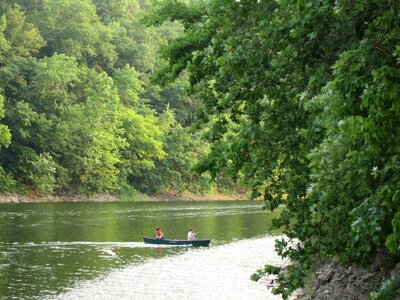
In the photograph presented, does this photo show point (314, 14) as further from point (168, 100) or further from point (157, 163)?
point (168, 100)

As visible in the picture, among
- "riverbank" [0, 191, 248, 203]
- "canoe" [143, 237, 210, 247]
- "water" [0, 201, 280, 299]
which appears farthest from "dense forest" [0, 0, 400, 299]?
"riverbank" [0, 191, 248, 203]

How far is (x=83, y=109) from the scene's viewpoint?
254 feet

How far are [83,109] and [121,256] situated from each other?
149 ft

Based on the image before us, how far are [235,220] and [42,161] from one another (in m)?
23.5

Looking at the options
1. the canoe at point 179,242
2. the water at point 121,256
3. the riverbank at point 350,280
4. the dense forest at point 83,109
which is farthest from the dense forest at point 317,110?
the dense forest at point 83,109

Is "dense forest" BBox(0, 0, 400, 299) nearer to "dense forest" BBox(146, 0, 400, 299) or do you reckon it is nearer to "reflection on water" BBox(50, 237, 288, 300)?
"dense forest" BBox(146, 0, 400, 299)

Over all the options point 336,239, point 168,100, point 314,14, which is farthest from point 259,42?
point 168,100

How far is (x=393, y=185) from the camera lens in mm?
8195

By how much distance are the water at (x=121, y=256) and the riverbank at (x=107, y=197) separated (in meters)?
11.3

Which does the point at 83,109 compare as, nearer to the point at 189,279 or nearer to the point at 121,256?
the point at 121,256

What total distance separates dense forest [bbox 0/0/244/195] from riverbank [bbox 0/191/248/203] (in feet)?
2.38

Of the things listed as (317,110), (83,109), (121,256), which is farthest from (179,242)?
(83,109)

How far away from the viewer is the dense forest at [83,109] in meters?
71.2

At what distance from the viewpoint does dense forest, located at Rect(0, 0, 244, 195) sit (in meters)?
71.2
